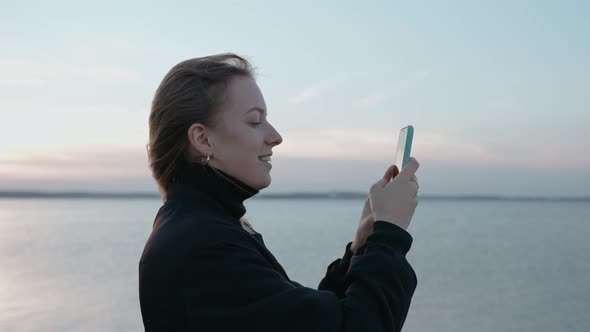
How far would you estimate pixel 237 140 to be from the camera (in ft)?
6.27

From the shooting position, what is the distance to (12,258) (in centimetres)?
2414

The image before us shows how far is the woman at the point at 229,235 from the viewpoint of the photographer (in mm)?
1640

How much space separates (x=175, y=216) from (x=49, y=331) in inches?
390

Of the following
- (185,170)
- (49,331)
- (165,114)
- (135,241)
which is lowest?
(135,241)

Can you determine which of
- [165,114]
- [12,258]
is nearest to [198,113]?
[165,114]

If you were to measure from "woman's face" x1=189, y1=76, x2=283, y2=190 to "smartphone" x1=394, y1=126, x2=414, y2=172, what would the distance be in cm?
40

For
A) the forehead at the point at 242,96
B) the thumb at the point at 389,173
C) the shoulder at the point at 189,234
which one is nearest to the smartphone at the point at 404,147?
the thumb at the point at 389,173

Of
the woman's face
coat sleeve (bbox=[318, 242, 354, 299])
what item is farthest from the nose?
coat sleeve (bbox=[318, 242, 354, 299])

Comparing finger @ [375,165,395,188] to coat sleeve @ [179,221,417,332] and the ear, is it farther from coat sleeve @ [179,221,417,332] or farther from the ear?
the ear

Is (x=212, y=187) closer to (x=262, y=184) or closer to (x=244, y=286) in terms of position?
(x=262, y=184)

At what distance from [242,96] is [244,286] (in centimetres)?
56

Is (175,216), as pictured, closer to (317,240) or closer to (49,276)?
(49,276)

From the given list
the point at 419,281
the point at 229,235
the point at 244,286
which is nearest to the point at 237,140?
the point at 229,235

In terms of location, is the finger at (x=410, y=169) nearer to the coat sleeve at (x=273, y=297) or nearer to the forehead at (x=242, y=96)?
the coat sleeve at (x=273, y=297)
